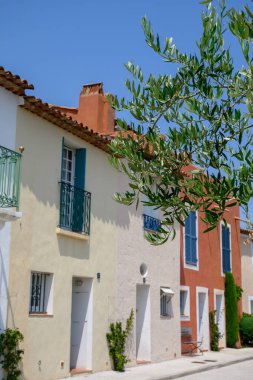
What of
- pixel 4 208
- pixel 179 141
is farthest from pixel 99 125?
pixel 179 141

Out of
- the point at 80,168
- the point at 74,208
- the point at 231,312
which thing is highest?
the point at 80,168

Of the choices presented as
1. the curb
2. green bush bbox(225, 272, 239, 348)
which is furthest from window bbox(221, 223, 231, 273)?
the curb

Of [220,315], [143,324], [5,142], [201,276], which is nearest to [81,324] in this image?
[143,324]

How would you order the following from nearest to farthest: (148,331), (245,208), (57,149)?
(245,208)
(57,149)
(148,331)

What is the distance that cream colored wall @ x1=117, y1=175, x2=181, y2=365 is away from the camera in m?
15.4

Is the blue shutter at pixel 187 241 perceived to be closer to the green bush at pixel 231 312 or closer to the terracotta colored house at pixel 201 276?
the terracotta colored house at pixel 201 276

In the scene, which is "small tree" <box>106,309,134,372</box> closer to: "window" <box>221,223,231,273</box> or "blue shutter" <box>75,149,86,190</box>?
"blue shutter" <box>75,149,86,190</box>

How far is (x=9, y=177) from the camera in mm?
10578

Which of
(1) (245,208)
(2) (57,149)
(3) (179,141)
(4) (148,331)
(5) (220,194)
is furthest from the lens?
(4) (148,331)

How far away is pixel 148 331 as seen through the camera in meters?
16.5

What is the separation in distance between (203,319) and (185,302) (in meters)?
1.83

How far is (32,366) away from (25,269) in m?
1.98

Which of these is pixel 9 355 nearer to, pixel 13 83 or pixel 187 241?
pixel 13 83

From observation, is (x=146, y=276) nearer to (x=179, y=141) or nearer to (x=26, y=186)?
(x=26, y=186)
